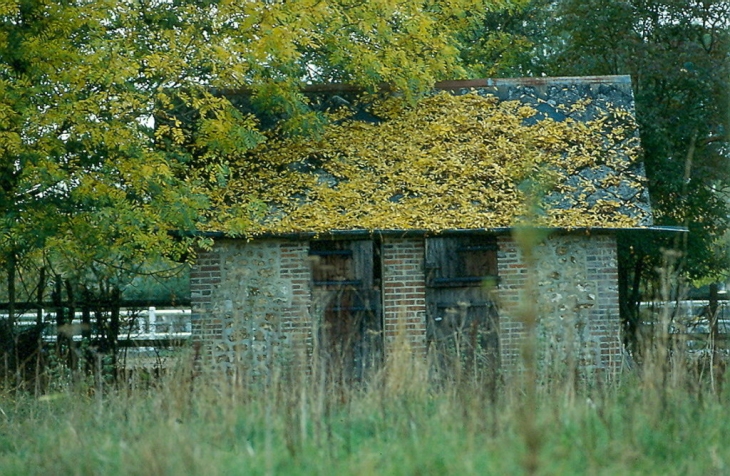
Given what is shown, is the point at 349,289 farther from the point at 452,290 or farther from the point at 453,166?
the point at 453,166

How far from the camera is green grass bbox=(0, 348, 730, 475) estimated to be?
5996mm

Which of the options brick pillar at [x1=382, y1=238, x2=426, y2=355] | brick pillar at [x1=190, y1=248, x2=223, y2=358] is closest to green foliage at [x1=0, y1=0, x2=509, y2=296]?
brick pillar at [x1=190, y1=248, x2=223, y2=358]

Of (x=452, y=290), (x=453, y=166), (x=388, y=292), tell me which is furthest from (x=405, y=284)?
(x=453, y=166)

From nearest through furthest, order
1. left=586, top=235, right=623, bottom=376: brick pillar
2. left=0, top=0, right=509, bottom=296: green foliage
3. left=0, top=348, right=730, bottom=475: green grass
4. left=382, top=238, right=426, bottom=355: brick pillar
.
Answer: left=0, top=348, right=730, bottom=475: green grass, left=0, top=0, right=509, bottom=296: green foliage, left=382, top=238, right=426, bottom=355: brick pillar, left=586, top=235, right=623, bottom=376: brick pillar

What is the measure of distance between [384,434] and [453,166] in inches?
338

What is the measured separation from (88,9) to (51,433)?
20.9 ft

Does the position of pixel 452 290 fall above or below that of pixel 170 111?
below

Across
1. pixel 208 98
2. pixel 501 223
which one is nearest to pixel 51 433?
pixel 208 98

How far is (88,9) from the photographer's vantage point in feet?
40.7

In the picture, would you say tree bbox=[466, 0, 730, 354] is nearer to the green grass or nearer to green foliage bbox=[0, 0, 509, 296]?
green foliage bbox=[0, 0, 509, 296]

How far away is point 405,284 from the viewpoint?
1456 centimetres

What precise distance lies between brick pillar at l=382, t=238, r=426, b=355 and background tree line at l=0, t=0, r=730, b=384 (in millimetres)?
2228

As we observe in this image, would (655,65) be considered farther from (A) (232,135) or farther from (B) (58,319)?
(B) (58,319)

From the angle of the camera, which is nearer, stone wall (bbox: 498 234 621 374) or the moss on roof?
the moss on roof
